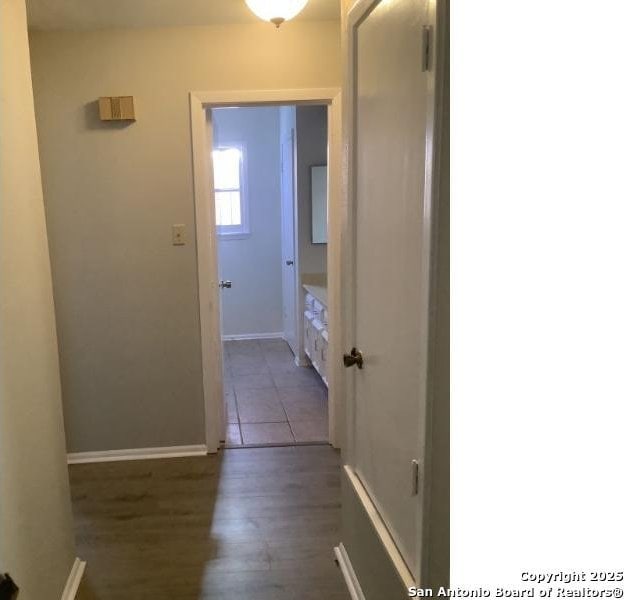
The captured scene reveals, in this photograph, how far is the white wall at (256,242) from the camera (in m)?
5.69

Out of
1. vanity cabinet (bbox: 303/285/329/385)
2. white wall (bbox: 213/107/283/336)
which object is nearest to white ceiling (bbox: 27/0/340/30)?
vanity cabinet (bbox: 303/285/329/385)

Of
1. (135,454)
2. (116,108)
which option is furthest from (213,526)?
(116,108)

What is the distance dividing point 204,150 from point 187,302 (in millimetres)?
828

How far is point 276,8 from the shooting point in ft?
7.93

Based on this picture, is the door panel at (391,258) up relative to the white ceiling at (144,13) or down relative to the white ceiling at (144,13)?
down

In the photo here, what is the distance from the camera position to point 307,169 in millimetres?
4680

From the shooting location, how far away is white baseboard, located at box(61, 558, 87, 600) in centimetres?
204

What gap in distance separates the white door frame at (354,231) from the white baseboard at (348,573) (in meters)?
0.34

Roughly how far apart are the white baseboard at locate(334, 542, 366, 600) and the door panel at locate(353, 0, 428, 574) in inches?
16.1

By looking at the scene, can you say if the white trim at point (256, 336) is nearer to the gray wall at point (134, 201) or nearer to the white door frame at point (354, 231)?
the gray wall at point (134, 201)

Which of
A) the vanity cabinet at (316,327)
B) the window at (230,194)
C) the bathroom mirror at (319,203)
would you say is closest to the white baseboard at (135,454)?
the vanity cabinet at (316,327)

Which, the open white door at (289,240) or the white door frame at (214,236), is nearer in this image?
the white door frame at (214,236)
